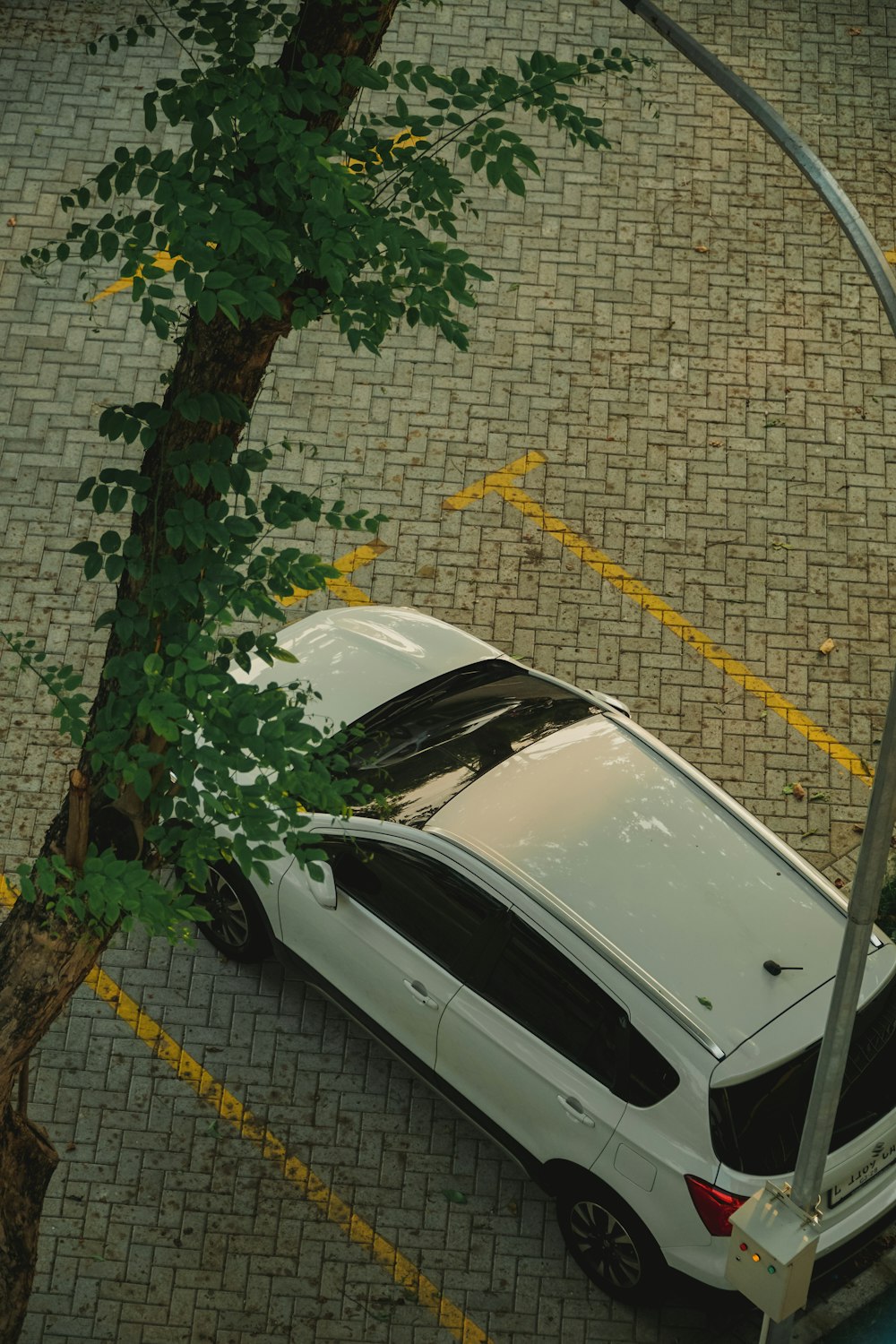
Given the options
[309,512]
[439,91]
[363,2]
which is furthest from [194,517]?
[439,91]

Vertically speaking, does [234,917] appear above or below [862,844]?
below

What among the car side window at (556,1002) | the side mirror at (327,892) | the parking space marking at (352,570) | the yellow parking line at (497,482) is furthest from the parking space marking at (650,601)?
the side mirror at (327,892)

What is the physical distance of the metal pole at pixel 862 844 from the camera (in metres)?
4.32

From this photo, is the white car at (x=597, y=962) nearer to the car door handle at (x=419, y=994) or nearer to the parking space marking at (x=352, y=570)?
the car door handle at (x=419, y=994)

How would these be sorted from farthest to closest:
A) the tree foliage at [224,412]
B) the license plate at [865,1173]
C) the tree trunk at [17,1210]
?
1. the license plate at [865,1173]
2. the tree trunk at [17,1210]
3. the tree foliage at [224,412]

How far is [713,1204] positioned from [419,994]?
1.65 m

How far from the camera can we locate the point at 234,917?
758 cm

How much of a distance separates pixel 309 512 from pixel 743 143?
7.70 m

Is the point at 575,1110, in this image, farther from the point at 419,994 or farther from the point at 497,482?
the point at 497,482

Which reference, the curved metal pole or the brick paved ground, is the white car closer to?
the brick paved ground

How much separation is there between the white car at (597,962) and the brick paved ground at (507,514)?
1.95ft

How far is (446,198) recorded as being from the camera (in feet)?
16.8

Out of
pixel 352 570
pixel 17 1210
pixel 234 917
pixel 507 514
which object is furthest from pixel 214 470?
pixel 507 514

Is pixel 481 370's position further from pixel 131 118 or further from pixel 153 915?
pixel 153 915
